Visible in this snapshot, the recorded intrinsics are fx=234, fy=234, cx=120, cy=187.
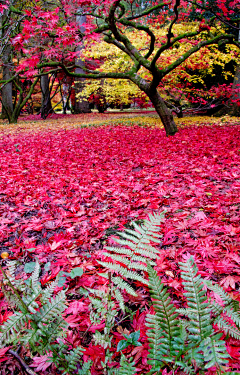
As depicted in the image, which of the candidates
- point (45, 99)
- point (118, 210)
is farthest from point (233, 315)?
point (45, 99)

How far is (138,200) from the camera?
9.71ft

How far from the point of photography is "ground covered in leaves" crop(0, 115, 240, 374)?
1613 mm

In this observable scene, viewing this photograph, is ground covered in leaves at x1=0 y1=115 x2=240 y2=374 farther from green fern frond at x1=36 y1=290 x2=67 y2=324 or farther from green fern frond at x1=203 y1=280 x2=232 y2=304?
green fern frond at x1=36 y1=290 x2=67 y2=324

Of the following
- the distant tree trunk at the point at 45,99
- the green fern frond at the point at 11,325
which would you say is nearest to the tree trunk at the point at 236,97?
the green fern frond at the point at 11,325

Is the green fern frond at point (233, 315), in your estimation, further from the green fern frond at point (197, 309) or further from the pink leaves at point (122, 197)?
the pink leaves at point (122, 197)

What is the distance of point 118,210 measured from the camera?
2.79 meters

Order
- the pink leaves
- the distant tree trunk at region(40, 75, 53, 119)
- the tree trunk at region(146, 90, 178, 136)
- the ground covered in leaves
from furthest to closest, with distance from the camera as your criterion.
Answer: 1. the distant tree trunk at region(40, 75, 53, 119)
2. the tree trunk at region(146, 90, 178, 136)
3. the pink leaves
4. the ground covered in leaves

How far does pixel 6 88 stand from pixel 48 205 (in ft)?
47.4

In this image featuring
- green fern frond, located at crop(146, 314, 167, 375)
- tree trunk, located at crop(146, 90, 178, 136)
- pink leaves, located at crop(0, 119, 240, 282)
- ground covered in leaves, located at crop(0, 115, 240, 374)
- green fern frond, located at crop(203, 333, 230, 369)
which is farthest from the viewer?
tree trunk, located at crop(146, 90, 178, 136)

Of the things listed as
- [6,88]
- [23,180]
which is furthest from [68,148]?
[6,88]

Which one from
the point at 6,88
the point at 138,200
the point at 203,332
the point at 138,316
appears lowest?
the point at 138,316

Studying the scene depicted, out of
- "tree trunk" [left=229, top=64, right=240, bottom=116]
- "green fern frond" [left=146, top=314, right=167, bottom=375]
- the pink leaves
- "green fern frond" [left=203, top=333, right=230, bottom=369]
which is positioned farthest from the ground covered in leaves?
"tree trunk" [left=229, top=64, right=240, bottom=116]

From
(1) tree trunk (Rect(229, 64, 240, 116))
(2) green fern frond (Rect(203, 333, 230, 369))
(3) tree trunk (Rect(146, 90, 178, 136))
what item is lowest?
(2) green fern frond (Rect(203, 333, 230, 369))

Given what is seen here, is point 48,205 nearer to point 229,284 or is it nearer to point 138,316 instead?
point 138,316
